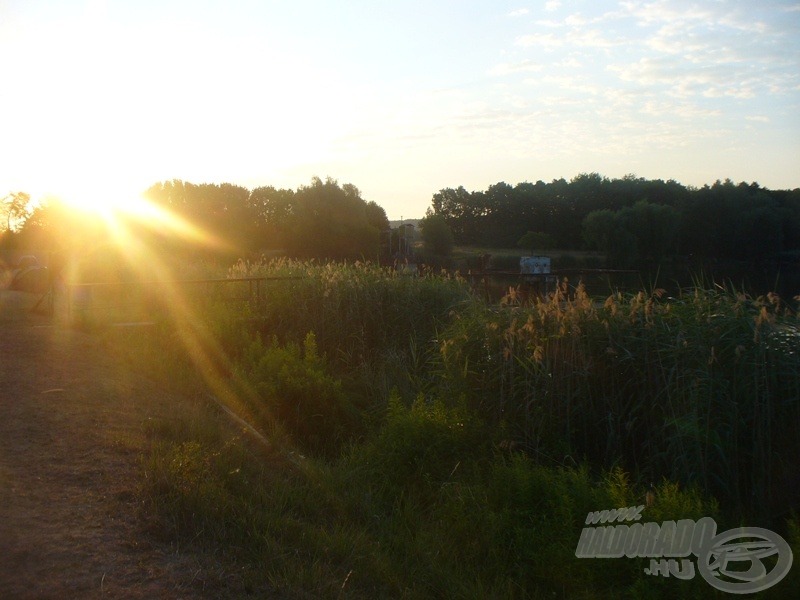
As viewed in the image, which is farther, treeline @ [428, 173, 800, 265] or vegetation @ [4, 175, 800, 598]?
treeline @ [428, 173, 800, 265]

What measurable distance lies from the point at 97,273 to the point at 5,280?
10.5 m

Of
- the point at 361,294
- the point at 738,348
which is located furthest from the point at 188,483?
the point at 361,294

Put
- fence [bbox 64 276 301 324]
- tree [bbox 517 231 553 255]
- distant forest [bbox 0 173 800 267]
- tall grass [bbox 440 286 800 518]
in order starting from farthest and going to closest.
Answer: tree [bbox 517 231 553 255], distant forest [bbox 0 173 800 267], fence [bbox 64 276 301 324], tall grass [bbox 440 286 800 518]

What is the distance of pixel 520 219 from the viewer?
40188 mm

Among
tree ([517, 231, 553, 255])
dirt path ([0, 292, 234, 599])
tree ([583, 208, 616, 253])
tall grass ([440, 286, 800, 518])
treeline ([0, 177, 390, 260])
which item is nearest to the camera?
dirt path ([0, 292, 234, 599])

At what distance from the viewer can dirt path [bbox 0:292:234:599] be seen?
4.85 m

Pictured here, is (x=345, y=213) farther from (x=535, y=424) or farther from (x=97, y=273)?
(x=535, y=424)

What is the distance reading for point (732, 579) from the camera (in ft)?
→ 17.5

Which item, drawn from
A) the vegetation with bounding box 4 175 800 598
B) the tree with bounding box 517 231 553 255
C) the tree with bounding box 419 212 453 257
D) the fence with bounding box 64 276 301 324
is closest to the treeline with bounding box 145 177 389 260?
the tree with bounding box 419 212 453 257

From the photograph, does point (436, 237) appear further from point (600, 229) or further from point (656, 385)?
point (656, 385)

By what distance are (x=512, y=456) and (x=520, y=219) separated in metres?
32.9

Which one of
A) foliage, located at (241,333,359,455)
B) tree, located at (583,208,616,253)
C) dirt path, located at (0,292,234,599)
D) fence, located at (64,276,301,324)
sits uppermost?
tree, located at (583,208,616,253)

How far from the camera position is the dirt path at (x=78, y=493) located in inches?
191

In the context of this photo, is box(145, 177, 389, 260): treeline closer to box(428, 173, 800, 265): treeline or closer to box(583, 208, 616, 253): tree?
box(428, 173, 800, 265): treeline
